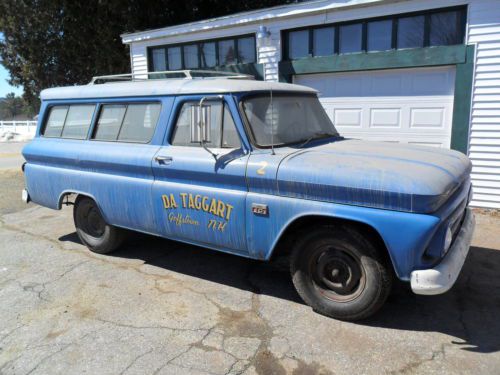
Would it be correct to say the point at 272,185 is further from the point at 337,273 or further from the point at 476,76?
the point at 476,76

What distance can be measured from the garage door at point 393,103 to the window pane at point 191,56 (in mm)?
3073

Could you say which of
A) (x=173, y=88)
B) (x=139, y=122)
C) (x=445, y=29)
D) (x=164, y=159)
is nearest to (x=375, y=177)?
(x=164, y=159)

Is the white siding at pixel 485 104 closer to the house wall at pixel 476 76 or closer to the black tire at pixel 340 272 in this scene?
the house wall at pixel 476 76

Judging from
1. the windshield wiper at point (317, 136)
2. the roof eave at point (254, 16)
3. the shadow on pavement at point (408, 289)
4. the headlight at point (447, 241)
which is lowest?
the shadow on pavement at point (408, 289)

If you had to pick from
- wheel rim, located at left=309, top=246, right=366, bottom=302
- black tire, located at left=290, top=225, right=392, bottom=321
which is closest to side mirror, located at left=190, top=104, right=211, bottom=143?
black tire, located at left=290, top=225, right=392, bottom=321

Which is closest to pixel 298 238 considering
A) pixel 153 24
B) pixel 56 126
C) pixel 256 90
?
pixel 256 90

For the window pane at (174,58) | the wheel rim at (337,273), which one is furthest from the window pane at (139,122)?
the window pane at (174,58)

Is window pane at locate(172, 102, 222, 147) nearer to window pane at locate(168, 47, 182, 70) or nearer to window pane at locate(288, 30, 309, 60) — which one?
window pane at locate(288, 30, 309, 60)

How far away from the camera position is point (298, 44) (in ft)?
27.8

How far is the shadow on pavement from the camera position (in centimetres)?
349

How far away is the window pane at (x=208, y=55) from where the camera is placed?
384 inches

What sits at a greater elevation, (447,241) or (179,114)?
(179,114)

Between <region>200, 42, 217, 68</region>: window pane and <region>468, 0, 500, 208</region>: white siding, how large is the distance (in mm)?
5299

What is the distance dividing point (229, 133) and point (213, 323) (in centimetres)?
169
